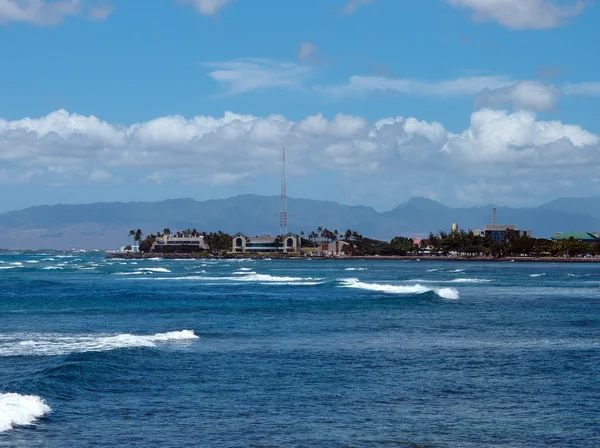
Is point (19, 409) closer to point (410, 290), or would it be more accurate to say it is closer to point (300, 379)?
point (300, 379)

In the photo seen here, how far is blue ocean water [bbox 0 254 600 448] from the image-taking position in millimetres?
20453

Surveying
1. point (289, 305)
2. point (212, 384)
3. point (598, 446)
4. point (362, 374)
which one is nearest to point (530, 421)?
point (598, 446)

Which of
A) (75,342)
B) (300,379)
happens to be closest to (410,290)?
(75,342)

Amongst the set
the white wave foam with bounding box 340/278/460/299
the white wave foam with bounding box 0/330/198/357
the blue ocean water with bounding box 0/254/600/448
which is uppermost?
the white wave foam with bounding box 340/278/460/299

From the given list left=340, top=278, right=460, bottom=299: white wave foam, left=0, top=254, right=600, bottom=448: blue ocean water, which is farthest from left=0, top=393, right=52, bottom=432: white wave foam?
left=340, top=278, right=460, bottom=299: white wave foam

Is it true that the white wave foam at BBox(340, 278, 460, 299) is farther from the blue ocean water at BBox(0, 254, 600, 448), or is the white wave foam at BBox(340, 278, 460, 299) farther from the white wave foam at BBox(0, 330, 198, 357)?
the white wave foam at BBox(0, 330, 198, 357)

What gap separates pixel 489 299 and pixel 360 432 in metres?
46.9

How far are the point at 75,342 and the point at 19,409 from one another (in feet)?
50.2

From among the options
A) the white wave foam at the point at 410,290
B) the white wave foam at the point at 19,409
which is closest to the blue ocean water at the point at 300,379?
the white wave foam at the point at 19,409

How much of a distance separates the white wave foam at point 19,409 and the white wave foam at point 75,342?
9568mm

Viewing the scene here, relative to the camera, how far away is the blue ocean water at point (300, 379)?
805 inches

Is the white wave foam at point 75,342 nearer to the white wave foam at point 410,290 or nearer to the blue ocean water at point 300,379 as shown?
the blue ocean water at point 300,379

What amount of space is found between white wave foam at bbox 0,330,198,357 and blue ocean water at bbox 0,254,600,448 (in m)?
0.10

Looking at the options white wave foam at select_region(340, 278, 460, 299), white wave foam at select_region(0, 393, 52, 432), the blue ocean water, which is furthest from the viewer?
white wave foam at select_region(340, 278, 460, 299)
